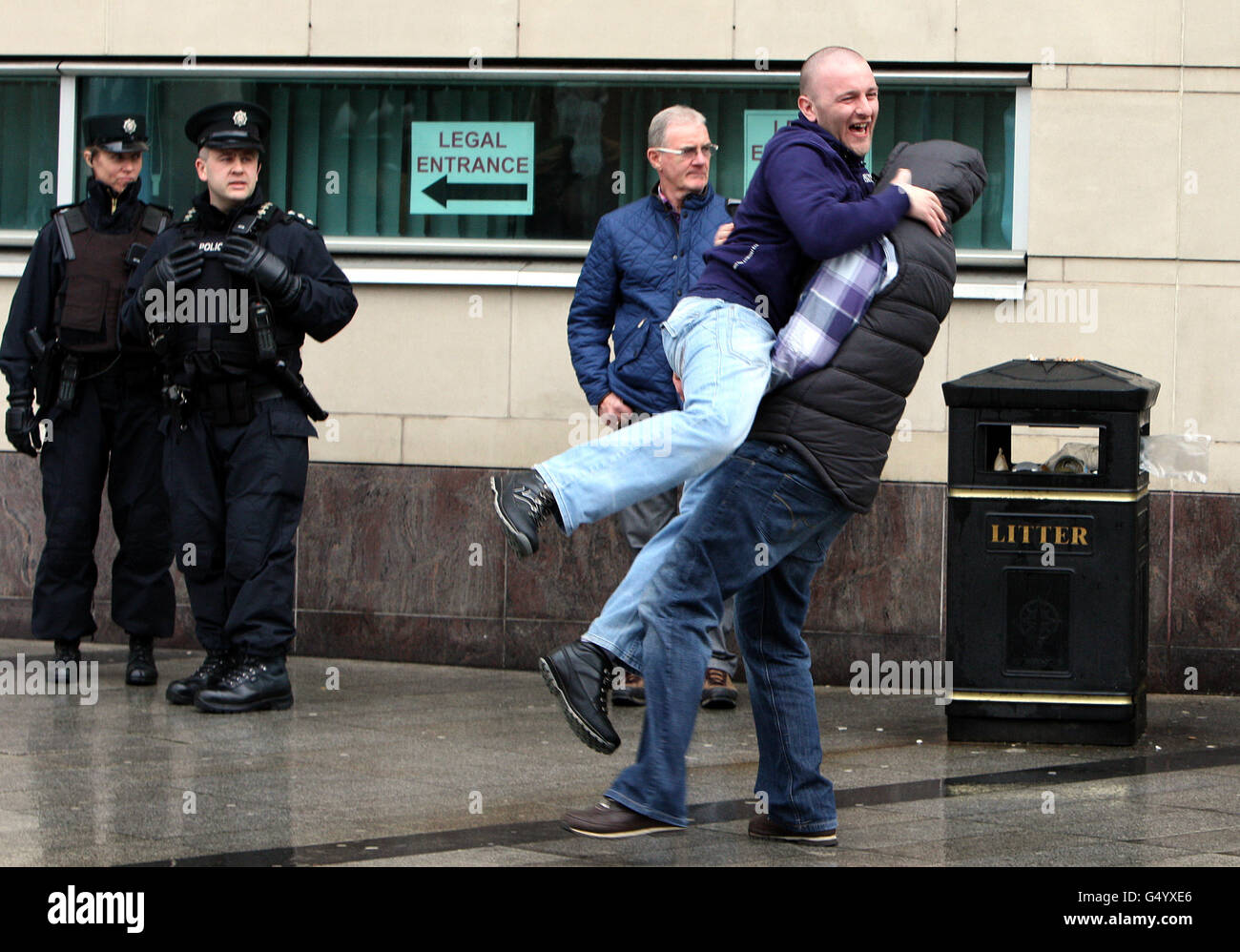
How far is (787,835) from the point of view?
16.5 feet

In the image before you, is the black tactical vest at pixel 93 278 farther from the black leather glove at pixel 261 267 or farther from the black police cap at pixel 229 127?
the black leather glove at pixel 261 267

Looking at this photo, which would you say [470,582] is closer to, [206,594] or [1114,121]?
[206,594]

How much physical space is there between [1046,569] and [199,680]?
3.28m

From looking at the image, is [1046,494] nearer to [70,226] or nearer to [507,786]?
[507,786]

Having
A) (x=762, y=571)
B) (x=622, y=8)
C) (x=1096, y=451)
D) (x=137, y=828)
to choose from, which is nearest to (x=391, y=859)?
(x=137, y=828)

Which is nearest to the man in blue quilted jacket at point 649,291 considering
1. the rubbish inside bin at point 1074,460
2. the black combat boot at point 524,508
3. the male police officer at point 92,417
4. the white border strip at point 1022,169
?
the rubbish inside bin at point 1074,460

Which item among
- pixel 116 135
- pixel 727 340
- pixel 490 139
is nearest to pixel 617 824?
pixel 727 340

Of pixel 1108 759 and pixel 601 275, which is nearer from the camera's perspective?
pixel 1108 759

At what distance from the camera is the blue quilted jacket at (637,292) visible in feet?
24.1

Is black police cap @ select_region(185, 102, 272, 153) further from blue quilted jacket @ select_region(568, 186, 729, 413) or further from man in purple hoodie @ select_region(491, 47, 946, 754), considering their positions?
man in purple hoodie @ select_region(491, 47, 946, 754)

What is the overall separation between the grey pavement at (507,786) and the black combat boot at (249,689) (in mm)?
72

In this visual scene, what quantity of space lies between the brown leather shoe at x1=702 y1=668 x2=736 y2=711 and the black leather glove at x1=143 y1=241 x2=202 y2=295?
2525 millimetres

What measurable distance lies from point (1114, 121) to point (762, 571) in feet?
14.4

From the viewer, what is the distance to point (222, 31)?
30.0ft
